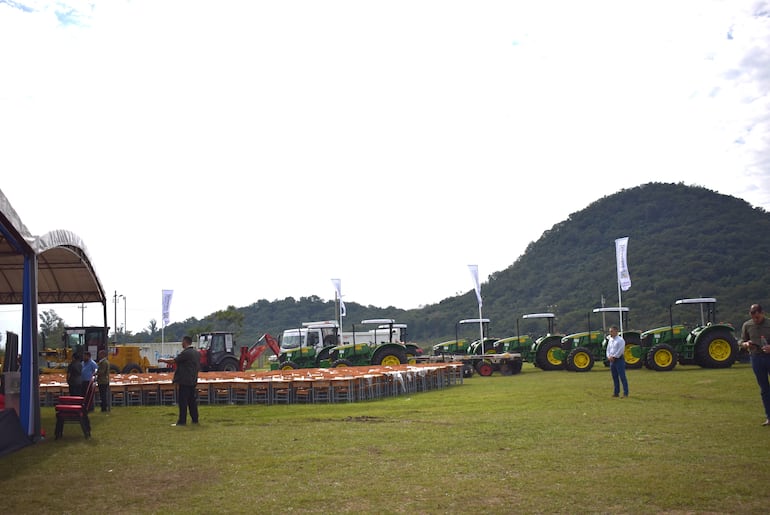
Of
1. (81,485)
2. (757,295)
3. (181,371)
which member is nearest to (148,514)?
(81,485)

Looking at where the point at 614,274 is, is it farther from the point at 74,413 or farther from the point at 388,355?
the point at 74,413

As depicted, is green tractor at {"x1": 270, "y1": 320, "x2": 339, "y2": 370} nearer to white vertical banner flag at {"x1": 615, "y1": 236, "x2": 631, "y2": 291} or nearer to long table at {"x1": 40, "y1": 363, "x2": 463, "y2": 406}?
long table at {"x1": 40, "y1": 363, "x2": 463, "y2": 406}

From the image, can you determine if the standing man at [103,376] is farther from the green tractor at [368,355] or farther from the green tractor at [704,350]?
the green tractor at [704,350]

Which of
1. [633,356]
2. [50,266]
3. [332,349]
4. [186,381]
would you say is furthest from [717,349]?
[50,266]

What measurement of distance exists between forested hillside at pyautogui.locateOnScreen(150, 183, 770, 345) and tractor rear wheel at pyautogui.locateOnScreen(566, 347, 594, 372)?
2326cm

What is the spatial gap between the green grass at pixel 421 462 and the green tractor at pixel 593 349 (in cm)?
993

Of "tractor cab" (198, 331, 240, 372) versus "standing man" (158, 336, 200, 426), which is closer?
"standing man" (158, 336, 200, 426)

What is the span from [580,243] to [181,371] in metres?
64.7

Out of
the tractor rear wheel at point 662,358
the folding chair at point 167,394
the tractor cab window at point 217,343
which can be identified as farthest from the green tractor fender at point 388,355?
the folding chair at point 167,394

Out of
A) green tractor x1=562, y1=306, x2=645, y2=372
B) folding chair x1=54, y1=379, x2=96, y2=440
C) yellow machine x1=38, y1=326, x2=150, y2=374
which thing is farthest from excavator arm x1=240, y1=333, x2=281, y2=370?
folding chair x1=54, y1=379, x2=96, y2=440

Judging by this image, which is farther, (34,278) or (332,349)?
(332,349)

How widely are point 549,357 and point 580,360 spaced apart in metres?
1.53

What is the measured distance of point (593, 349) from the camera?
2541 cm

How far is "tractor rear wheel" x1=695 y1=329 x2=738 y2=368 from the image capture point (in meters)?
22.4
